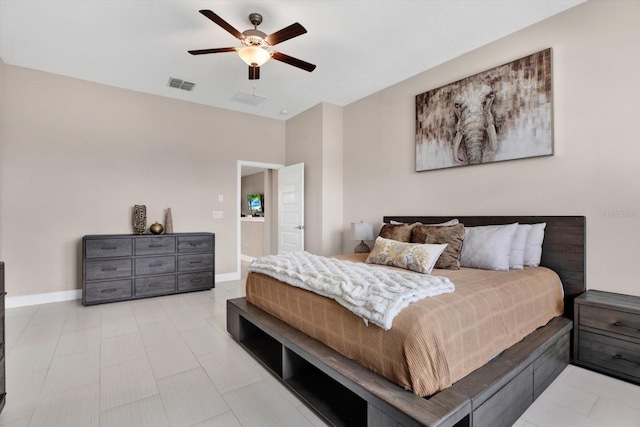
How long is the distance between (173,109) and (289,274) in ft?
12.5

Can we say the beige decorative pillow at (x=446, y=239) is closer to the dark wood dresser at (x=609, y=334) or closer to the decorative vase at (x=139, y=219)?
the dark wood dresser at (x=609, y=334)

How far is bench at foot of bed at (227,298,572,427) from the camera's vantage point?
1271mm

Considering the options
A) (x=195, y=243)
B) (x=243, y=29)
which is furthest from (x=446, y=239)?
(x=195, y=243)

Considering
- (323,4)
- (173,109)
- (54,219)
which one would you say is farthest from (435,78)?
(54,219)

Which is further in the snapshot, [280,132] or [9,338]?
[280,132]

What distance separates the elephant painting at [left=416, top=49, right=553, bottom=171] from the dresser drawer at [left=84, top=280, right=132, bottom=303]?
13.0 ft

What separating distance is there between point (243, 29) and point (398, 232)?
8.33 ft

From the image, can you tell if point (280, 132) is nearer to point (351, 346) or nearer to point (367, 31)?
point (367, 31)

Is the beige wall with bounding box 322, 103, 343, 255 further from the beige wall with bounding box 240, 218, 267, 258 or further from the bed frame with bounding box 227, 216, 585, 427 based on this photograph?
the beige wall with bounding box 240, 218, 267, 258

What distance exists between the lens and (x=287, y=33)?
2.52 metres

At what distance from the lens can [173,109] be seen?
4.76 metres

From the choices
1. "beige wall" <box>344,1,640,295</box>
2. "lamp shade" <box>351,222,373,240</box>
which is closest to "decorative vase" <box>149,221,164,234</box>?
"lamp shade" <box>351,222,373,240</box>

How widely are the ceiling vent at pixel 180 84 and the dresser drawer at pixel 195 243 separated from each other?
2099mm

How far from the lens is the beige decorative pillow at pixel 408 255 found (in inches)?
100
